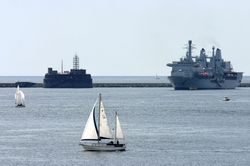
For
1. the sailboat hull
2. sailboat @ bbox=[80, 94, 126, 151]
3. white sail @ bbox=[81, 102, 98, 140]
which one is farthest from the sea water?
white sail @ bbox=[81, 102, 98, 140]

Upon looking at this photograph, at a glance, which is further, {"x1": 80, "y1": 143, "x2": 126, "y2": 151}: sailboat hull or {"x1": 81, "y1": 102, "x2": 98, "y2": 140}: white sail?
{"x1": 81, "y1": 102, "x2": 98, "y2": 140}: white sail

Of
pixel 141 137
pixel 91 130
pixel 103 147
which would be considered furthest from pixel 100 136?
pixel 141 137

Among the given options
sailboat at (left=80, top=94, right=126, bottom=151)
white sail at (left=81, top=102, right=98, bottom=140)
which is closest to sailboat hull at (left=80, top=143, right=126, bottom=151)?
sailboat at (left=80, top=94, right=126, bottom=151)

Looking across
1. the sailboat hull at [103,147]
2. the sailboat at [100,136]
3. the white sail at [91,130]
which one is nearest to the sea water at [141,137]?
the sailboat hull at [103,147]

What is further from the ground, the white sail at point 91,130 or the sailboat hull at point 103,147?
the white sail at point 91,130

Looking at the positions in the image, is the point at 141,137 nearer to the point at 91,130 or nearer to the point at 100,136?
the point at 91,130

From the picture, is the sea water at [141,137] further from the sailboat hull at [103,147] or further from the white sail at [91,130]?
the white sail at [91,130]

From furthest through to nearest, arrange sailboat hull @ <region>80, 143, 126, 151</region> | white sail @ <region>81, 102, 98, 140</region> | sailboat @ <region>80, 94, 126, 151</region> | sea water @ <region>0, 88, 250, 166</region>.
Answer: white sail @ <region>81, 102, 98, 140</region> < sailboat @ <region>80, 94, 126, 151</region> < sailboat hull @ <region>80, 143, 126, 151</region> < sea water @ <region>0, 88, 250, 166</region>

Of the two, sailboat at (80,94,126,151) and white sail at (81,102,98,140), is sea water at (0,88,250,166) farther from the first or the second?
white sail at (81,102,98,140)

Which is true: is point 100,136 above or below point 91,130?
below

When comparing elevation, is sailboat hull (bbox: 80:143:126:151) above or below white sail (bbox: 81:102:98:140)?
below

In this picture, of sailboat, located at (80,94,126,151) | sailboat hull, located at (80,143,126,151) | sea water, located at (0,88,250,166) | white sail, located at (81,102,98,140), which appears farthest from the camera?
white sail, located at (81,102,98,140)

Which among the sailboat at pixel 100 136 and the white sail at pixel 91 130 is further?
the white sail at pixel 91 130

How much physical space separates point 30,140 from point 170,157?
21.9 meters
